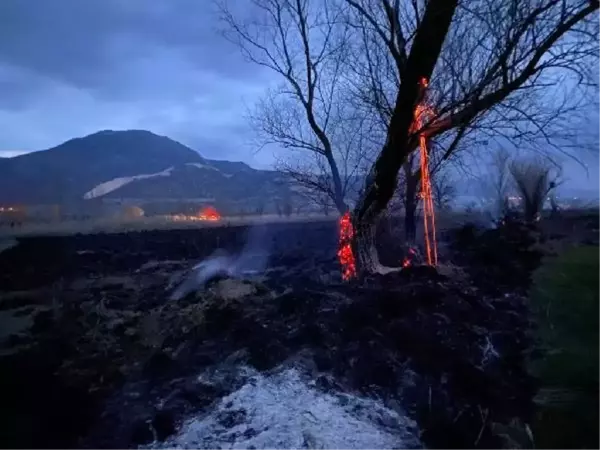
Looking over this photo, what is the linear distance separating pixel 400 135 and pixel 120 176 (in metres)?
56.0

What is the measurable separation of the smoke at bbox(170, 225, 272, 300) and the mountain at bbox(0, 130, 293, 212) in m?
16.2

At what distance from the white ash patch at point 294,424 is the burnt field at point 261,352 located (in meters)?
0.03

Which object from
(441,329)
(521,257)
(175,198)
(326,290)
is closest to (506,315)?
(441,329)

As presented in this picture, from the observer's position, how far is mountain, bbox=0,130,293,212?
130 ft

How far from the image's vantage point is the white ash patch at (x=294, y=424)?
424 centimetres

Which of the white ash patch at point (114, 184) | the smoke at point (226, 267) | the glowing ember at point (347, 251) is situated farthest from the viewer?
the white ash patch at point (114, 184)

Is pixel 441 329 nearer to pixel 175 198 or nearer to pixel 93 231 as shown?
pixel 93 231

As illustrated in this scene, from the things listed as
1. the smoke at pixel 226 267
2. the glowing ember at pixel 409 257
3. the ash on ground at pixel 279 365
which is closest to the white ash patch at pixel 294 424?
the ash on ground at pixel 279 365

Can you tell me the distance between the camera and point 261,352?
614 cm

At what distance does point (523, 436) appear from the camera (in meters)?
4.14

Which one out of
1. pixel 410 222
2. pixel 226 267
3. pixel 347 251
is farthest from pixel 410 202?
pixel 226 267

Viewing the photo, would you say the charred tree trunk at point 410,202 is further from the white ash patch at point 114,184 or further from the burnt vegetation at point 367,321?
the white ash patch at point 114,184

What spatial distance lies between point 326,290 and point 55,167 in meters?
51.8

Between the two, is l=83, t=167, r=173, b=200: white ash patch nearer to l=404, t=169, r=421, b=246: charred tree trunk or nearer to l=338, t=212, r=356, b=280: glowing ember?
l=404, t=169, r=421, b=246: charred tree trunk
